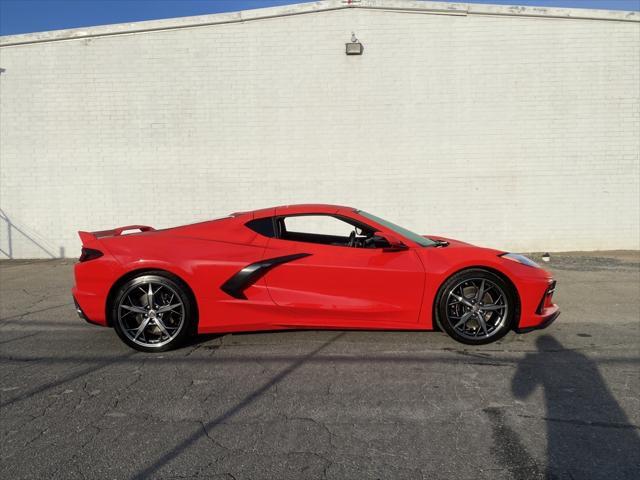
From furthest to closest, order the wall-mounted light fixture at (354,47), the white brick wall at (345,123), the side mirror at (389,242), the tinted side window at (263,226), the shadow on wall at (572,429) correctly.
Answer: the white brick wall at (345,123) → the wall-mounted light fixture at (354,47) → the tinted side window at (263,226) → the side mirror at (389,242) → the shadow on wall at (572,429)

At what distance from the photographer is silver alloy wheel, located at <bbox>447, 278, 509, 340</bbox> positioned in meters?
4.44

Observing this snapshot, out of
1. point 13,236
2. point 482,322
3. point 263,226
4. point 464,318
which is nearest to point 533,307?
point 482,322

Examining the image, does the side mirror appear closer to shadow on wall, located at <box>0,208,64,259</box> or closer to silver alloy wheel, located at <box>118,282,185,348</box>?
silver alloy wheel, located at <box>118,282,185,348</box>

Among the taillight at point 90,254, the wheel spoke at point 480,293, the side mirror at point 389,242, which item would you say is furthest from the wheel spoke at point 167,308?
the wheel spoke at point 480,293

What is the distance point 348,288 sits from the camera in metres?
4.43

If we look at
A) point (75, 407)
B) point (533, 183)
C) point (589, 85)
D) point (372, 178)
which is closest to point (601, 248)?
point (533, 183)

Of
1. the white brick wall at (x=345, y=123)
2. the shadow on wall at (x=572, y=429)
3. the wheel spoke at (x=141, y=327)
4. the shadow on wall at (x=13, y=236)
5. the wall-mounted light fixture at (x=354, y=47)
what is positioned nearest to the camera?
the shadow on wall at (x=572, y=429)

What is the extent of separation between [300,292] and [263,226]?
2.51 feet

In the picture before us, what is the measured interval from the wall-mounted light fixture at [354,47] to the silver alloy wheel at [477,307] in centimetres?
721

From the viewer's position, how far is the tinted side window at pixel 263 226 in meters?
4.68

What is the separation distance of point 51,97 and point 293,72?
526 cm

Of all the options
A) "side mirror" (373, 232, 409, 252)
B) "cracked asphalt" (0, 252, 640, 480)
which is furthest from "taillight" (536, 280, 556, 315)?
"side mirror" (373, 232, 409, 252)

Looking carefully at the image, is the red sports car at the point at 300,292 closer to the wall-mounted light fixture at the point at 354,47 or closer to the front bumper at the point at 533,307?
the front bumper at the point at 533,307

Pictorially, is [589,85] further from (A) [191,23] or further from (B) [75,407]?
(B) [75,407]
